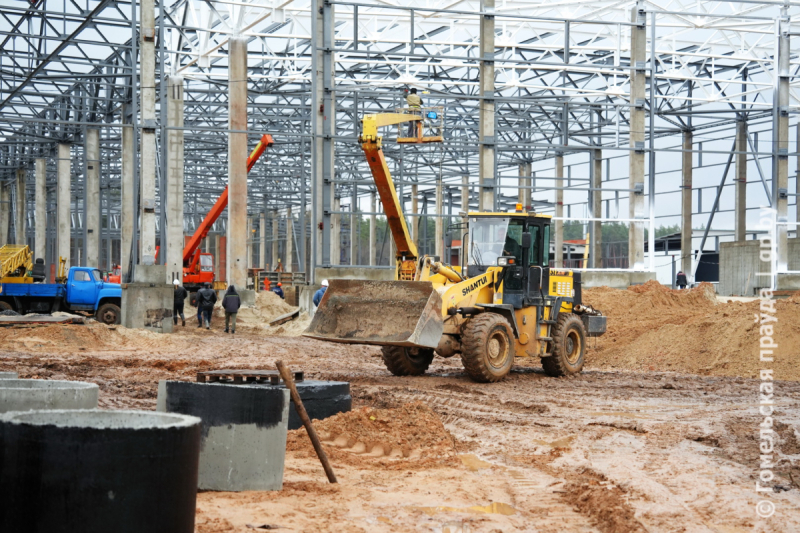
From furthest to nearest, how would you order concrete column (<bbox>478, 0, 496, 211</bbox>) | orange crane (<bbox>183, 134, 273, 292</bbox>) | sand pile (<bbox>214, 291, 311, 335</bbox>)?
orange crane (<bbox>183, 134, 273, 292</bbox>)
sand pile (<bbox>214, 291, 311, 335</bbox>)
concrete column (<bbox>478, 0, 496, 211</bbox>)

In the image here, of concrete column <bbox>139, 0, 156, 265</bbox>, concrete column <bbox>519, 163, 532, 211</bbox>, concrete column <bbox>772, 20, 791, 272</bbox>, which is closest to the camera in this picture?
concrete column <bbox>139, 0, 156, 265</bbox>

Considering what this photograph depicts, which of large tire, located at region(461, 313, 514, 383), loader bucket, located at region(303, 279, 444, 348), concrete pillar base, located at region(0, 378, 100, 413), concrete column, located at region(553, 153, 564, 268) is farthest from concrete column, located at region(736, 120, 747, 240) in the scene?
concrete pillar base, located at region(0, 378, 100, 413)

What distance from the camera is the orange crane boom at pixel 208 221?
108 feet

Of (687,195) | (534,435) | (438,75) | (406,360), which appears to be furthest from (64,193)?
(534,435)

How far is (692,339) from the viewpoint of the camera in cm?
1952

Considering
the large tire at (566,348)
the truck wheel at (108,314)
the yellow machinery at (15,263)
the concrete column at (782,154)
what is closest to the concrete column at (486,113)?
the concrete column at (782,154)

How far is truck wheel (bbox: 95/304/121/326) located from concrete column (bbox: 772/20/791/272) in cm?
2198

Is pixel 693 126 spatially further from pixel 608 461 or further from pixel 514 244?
pixel 608 461

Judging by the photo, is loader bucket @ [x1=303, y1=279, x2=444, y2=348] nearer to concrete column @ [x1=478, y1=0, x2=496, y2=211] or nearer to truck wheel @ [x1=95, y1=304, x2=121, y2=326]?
concrete column @ [x1=478, y1=0, x2=496, y2=211]

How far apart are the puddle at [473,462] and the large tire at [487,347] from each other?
206 inches

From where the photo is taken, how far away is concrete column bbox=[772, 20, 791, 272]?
2972 cm

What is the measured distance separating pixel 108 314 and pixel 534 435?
21.6 m

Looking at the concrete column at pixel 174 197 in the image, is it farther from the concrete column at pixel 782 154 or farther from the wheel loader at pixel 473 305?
the concrete column at pixel 782 154

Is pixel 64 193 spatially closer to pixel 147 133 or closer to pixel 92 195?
pixel 92 195
